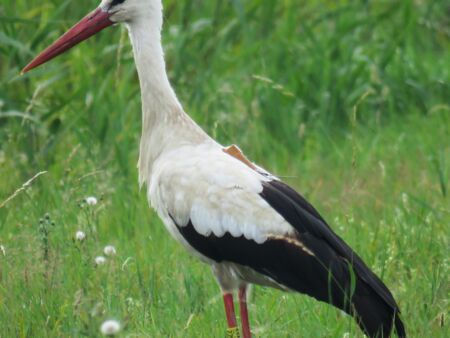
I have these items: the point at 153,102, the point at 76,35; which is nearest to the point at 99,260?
the point at 153,102

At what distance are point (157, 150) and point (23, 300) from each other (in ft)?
2.50

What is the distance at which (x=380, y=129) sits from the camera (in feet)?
24.4

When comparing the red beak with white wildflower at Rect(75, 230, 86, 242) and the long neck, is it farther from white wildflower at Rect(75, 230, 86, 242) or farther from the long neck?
white wildflower at Rect(75, 230, 86, 242)

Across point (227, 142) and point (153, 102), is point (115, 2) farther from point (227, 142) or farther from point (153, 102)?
point (227, 142)

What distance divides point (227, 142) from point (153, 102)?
1617 mm

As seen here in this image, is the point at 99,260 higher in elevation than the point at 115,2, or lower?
lower

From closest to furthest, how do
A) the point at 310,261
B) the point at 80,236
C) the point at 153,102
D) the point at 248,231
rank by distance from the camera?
the point at 310,261, the point at 248,231, the point at 80,236, the point at 153,102

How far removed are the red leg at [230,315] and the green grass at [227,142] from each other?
→ 3.6 inches

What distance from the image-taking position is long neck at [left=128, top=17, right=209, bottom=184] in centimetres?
498

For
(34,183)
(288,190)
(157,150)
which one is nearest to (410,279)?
(288,190)

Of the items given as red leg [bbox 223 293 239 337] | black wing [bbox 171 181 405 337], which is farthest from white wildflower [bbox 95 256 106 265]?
red leg [bbox 223 293 239 337]

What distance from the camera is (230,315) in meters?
4.59

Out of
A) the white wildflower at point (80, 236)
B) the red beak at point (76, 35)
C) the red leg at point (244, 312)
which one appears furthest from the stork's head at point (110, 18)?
the red leg at point (244, 312)

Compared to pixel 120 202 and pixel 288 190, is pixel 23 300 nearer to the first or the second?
pixel 288 190
